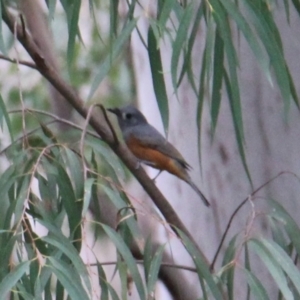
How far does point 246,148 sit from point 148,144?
1.61ft

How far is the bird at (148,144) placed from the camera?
2791 mm

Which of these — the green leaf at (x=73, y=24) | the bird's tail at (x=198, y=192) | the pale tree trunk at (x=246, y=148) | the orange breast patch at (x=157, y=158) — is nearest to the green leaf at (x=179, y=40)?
the green leaf at (x=73, y=24)

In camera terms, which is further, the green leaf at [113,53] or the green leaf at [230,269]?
the green leaf at [230,269]

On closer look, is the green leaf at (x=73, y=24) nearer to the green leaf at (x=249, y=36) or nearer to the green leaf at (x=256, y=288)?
the green leaf at (x=249, y=36)

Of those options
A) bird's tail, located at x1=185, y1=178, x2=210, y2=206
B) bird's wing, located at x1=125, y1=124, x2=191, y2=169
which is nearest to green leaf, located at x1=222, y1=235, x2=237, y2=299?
bird's tail, located at x1=185, y1=178, x2=210, y2=206

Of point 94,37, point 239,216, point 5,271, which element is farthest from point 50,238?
point 94,37

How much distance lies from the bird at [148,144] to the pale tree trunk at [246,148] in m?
0.06

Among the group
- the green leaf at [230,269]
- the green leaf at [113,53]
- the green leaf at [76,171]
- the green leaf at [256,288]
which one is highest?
the green leaf at [113,53]

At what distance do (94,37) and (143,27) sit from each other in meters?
1.51

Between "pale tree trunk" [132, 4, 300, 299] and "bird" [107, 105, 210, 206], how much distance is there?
0.06 m

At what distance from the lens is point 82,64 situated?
4.71m

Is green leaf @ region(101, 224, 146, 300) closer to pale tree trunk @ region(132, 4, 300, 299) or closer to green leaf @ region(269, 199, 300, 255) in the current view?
green leaf @ region(269, 199, 300, 255)

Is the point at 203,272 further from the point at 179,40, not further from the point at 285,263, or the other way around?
the point at 179,40

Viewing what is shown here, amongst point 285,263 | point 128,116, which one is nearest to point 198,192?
point 128,116
